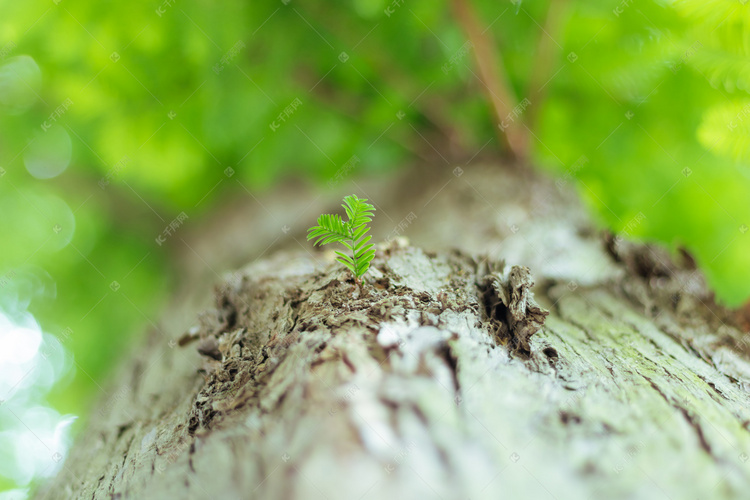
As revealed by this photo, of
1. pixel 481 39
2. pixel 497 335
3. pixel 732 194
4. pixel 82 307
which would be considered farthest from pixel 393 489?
pixel 82 307

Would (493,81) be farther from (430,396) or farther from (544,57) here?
(430,396)

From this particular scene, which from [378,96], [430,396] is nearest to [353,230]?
[430,396]

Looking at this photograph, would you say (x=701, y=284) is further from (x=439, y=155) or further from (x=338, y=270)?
(x=439, y=155)

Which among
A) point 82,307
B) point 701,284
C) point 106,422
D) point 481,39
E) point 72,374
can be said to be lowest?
point 701,284

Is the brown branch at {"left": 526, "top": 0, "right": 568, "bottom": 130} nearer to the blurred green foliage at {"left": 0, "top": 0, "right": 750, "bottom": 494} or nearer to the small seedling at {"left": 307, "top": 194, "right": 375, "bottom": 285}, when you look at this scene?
the blurred green foliage at {"left": 0, "top": 0, "right": 750, "bottom": 494}

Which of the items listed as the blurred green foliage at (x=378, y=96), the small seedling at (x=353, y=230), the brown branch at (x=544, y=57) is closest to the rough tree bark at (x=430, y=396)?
the small seedling at (x=353, y=230)

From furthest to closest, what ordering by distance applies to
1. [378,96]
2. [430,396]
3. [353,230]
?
1. [378,96]
2. [353,230]
3. [430,396]

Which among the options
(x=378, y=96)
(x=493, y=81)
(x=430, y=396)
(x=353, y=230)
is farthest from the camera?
(x=378, y=96)
